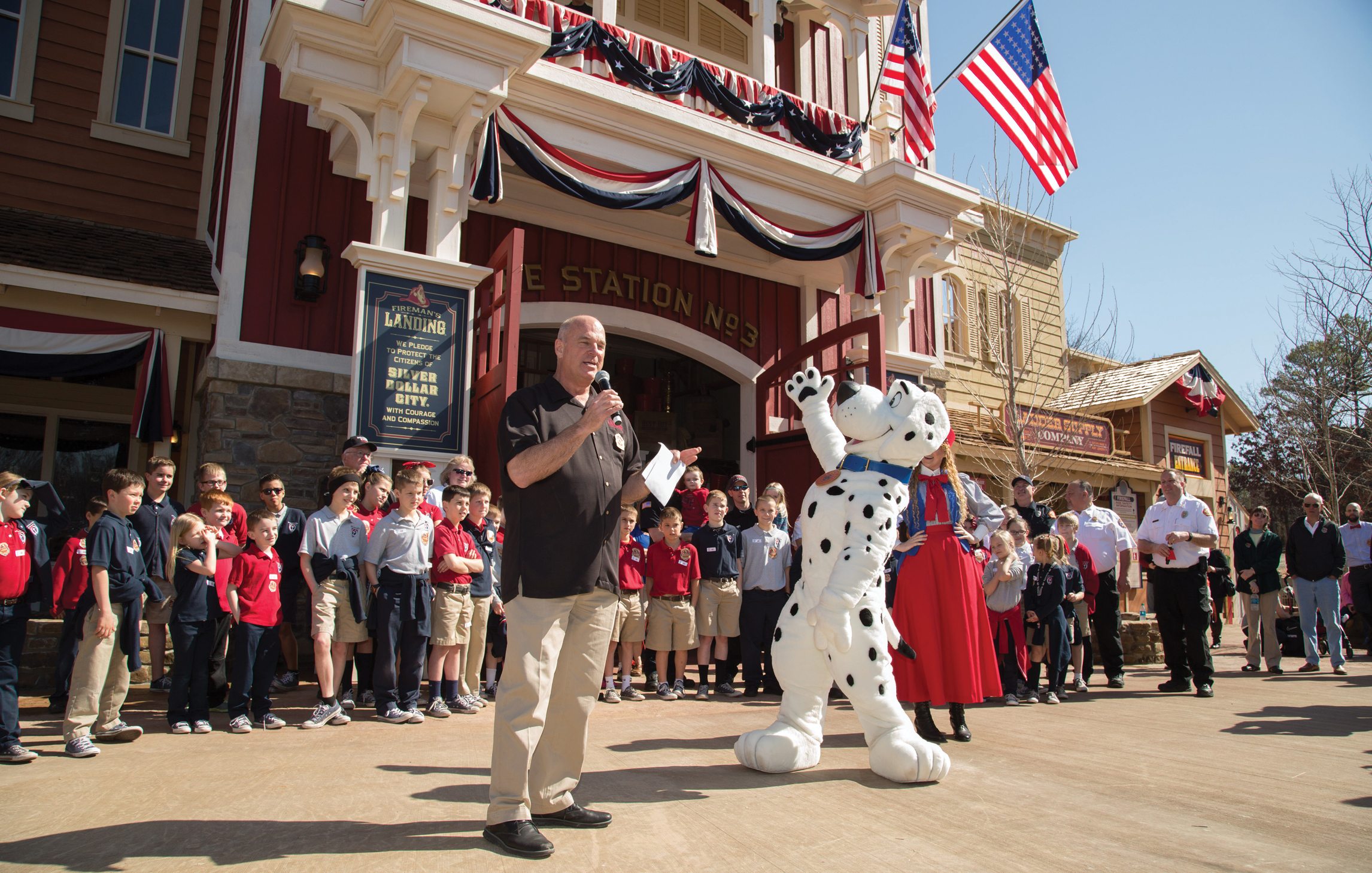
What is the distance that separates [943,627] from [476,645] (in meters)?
3.18

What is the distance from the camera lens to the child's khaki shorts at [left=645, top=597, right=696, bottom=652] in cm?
675

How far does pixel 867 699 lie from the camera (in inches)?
153

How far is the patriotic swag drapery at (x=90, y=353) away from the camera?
313 inches

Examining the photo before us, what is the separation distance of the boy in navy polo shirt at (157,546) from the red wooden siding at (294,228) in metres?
2.42

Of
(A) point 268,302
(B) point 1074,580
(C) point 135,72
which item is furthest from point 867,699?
(C) point 135,72

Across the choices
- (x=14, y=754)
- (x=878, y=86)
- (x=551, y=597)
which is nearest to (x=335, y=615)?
(x=14, y=754)

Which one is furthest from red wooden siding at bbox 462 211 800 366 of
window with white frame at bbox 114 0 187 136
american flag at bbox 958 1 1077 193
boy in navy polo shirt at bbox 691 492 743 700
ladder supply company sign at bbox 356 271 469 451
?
window with white frame at bbox 114 0 187 136

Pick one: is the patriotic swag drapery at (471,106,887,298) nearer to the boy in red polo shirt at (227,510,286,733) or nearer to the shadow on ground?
the boy in red polo shirt at (227,510,286,733)

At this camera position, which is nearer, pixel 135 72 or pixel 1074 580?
pixel 1074 580

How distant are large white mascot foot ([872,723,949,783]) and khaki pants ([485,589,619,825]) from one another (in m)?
1.41

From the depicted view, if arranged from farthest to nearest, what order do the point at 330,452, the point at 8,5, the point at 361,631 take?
the point at 8,5 → the point at 330,452 → the point at 361,631

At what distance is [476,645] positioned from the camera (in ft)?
19.9

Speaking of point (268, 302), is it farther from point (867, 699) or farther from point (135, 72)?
point (867, 699)

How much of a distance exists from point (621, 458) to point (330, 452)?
5397 mm
